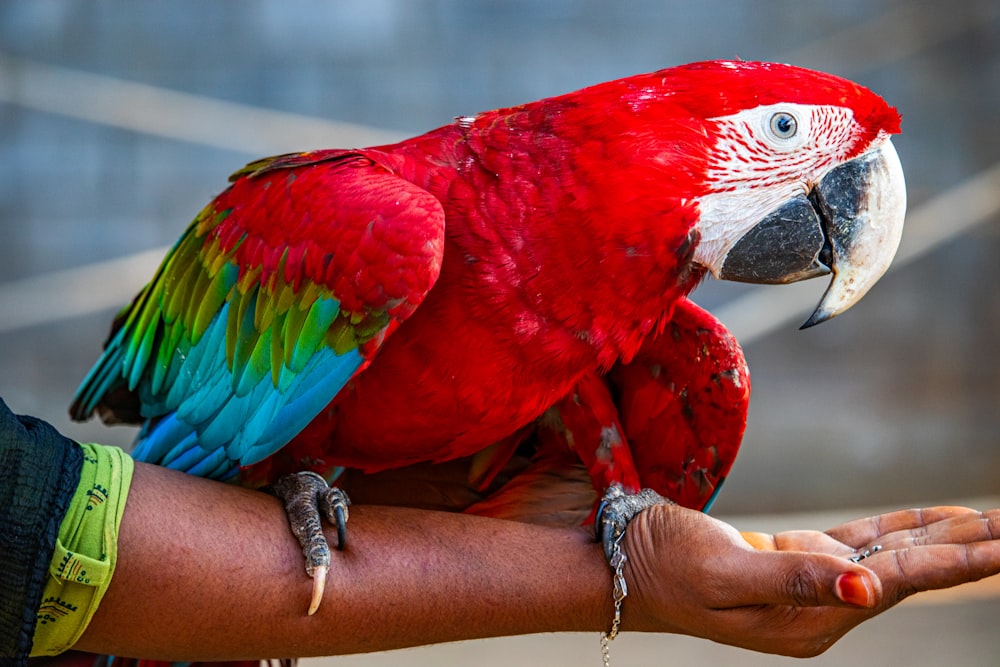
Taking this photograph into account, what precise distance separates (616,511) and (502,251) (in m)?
0.42

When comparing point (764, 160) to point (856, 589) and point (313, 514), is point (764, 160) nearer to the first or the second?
point (856, 589)

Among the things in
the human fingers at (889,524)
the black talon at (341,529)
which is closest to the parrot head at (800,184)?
the human fingers at (889,524)

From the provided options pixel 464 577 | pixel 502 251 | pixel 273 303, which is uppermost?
pixel 502 251

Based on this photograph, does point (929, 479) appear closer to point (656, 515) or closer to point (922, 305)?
point (922, 305)

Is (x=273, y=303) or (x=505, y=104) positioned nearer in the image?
(x=273, y=303)

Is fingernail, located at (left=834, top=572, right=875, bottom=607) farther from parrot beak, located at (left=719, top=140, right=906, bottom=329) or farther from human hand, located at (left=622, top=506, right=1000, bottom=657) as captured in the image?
parrot beak, located at (left=719, top=140, right=906, bottom=329)

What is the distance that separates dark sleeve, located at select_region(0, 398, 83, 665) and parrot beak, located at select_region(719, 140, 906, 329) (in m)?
0.80

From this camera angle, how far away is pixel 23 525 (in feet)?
3.10

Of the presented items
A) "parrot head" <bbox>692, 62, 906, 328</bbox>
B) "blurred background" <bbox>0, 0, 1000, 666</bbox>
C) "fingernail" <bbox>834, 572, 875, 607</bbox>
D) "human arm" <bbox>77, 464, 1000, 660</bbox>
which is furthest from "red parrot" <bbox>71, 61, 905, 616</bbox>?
"blurred background" <bbox>0, 0, 1000, 666</bbox>

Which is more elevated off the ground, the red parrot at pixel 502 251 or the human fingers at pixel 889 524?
the red parrot at pixel 502 251

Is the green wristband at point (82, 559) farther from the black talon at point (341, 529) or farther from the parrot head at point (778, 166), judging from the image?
the parrot head at point (778, 166)

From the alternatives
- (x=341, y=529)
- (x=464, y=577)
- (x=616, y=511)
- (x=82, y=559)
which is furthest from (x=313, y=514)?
(x=616, y=511)

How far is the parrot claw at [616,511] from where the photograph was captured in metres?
1.34

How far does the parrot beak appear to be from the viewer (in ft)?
3.89
